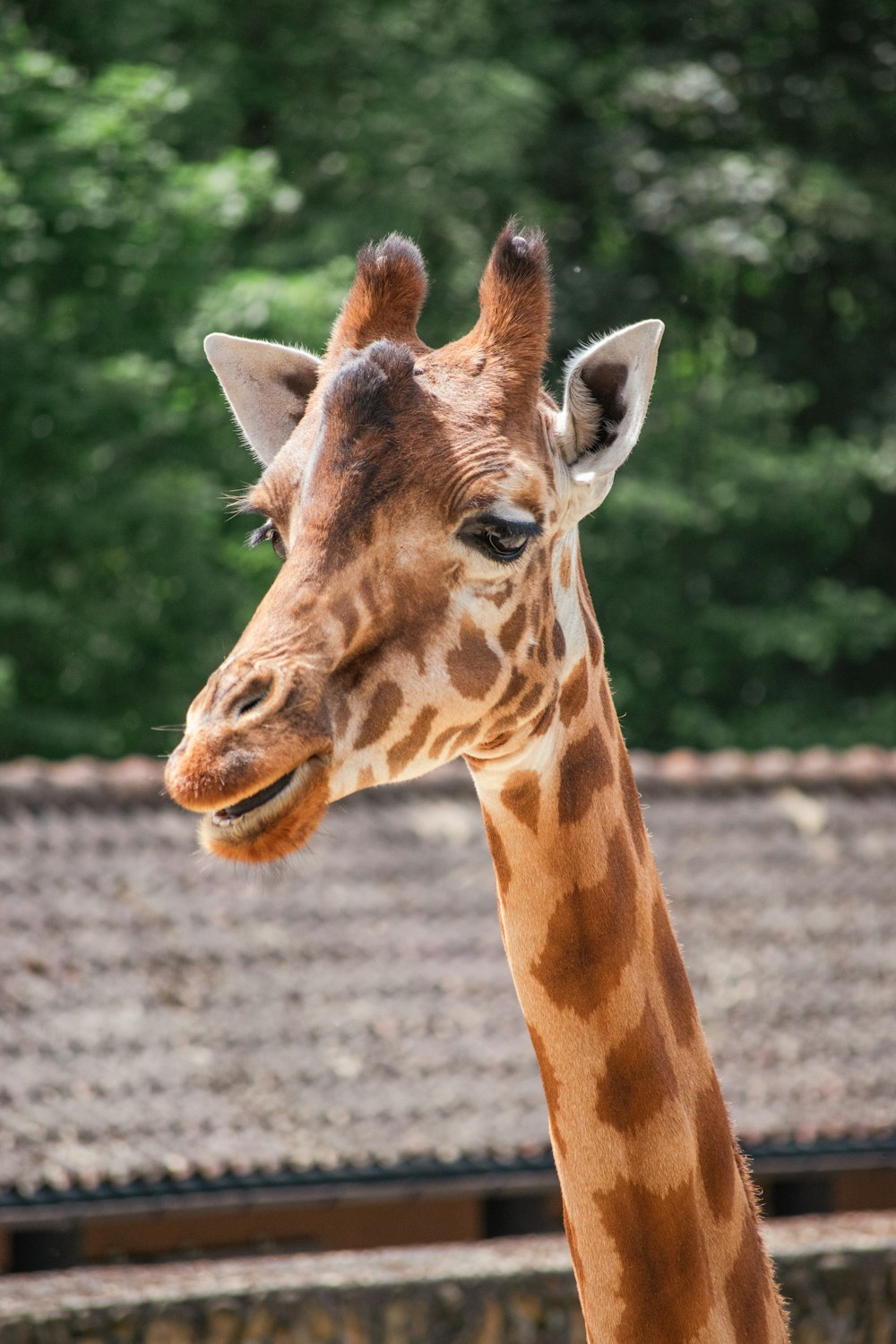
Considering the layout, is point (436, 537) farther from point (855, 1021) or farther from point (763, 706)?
point (763, 706)

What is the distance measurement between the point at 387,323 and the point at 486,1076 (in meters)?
5.52

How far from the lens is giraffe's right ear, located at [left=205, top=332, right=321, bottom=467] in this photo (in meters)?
3.29

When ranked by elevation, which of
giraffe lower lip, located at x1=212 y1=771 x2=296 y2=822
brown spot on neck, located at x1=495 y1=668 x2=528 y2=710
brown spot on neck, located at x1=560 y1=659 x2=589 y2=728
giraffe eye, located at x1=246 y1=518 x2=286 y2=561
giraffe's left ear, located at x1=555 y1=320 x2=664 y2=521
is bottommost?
brown spot on neck, located at x1=560 y1=659 x2=589 y2=728

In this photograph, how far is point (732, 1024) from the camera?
8328mm

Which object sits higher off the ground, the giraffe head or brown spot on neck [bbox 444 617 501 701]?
the giraffe head

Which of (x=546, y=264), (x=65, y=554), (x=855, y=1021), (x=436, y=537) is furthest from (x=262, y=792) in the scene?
(x=65, y=554)

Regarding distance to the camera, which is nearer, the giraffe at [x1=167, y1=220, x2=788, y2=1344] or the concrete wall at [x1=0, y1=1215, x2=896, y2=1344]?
the giraffe at [x1=167, y1=220, x2=788, y2=1344]

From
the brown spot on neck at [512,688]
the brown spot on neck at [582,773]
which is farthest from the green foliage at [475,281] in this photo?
the brown spot on neck at [512,688]

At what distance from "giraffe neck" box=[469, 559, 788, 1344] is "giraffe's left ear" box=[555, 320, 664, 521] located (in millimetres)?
284

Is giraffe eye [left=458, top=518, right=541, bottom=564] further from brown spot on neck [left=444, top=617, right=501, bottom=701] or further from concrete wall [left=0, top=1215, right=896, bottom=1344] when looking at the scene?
concrete wall [left=0, top=1215, right=896, bottom=1344]

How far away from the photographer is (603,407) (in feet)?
9.98

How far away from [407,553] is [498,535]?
20 cm

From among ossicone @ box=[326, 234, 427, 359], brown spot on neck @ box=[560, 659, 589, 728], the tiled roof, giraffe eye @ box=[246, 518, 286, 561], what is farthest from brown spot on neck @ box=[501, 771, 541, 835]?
the tiled roof

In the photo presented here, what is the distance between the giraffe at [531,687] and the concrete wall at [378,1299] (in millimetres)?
2702
